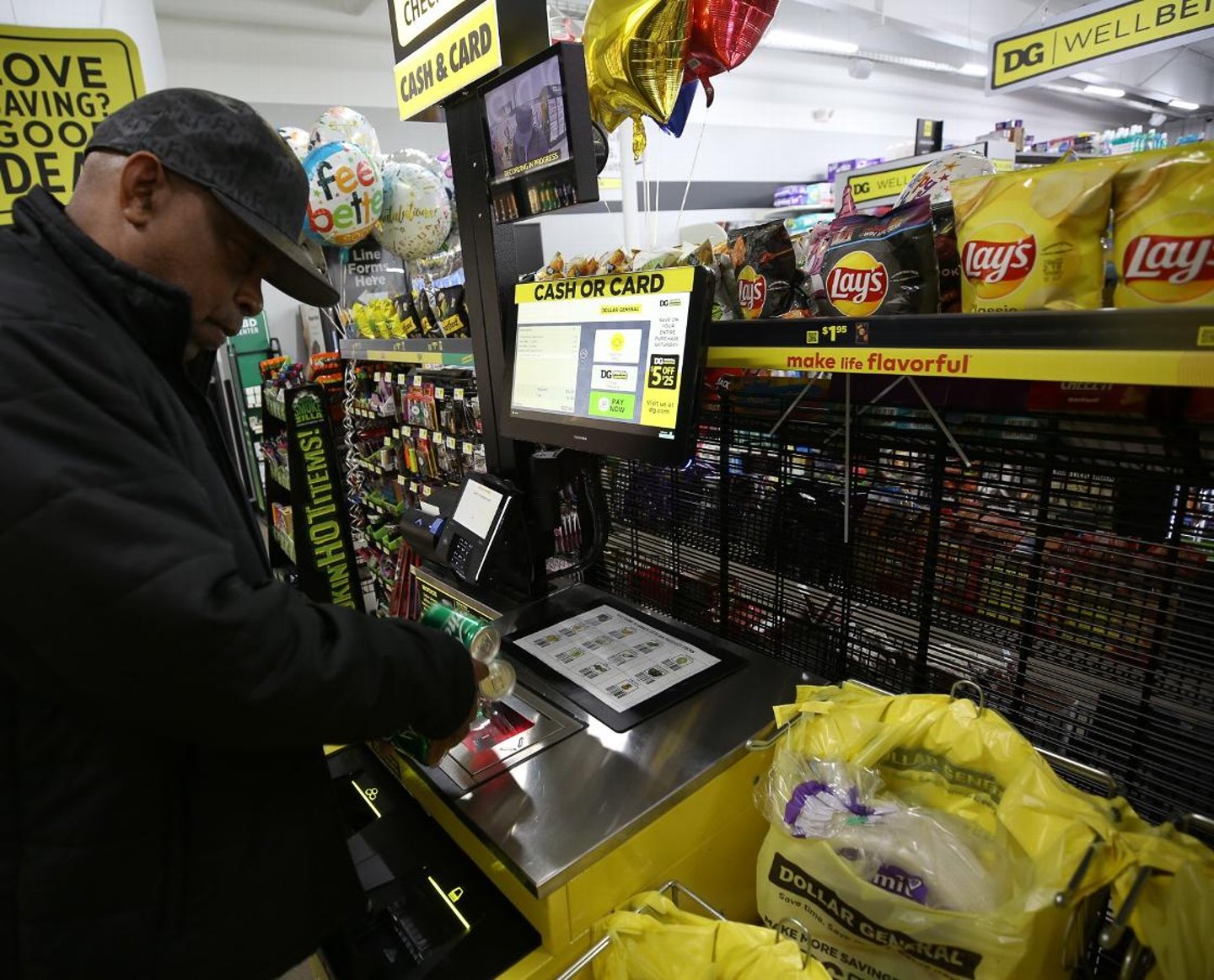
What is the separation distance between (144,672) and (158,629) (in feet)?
0.19

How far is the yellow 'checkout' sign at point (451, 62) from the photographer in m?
1.43

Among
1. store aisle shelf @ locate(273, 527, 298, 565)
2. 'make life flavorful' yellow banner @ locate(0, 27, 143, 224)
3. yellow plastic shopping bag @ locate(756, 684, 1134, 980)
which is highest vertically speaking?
'make life flavorful' yellow banner @ locate(0, 27, 143, 224)

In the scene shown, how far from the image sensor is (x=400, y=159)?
12.1ft

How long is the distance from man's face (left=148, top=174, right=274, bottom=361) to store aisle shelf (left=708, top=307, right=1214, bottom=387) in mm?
767

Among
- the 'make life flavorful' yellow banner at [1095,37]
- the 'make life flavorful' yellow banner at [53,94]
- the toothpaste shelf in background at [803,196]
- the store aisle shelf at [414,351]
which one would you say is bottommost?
the store aisle shelf at [414,351]

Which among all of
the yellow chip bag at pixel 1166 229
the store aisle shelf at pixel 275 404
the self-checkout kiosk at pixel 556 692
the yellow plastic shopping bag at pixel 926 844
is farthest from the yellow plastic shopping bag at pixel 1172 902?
the store aisle shelf at pixel 275 404

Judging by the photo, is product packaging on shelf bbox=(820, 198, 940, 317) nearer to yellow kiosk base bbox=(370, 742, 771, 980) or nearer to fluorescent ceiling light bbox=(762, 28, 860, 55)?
yellow kiosk base bbox=(370, 742, 771, 980)

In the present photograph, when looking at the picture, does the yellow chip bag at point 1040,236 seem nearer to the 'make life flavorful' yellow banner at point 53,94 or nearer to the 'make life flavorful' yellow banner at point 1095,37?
the 'make life flavorful' yellow banner at point 53,94

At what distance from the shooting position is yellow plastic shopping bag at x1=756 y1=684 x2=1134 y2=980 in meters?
0.83

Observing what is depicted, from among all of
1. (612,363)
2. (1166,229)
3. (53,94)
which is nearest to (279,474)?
(53,94)

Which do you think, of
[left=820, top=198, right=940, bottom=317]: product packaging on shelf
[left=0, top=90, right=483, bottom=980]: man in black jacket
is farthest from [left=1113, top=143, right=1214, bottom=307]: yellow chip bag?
[left=0, top=90, right=483, bottom=980]: man in black jacket

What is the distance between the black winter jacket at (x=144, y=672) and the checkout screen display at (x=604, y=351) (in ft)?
1.84

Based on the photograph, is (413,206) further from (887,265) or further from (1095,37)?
(1095,37)

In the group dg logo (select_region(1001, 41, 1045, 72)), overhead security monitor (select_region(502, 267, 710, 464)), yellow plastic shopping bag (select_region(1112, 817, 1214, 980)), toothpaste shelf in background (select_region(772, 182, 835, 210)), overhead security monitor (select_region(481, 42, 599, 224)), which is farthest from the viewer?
toothpaste shelf in background (select_region(772, 182, 835, 210))
